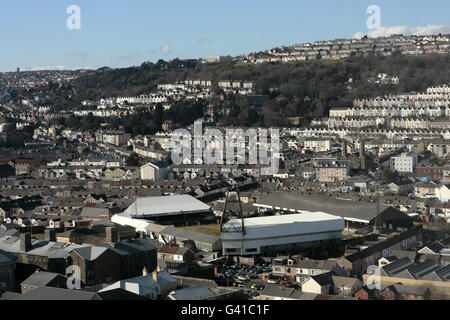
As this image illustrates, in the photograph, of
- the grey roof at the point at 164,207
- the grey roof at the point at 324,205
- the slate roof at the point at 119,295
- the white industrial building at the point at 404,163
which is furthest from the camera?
the white industrial building at the point at 404,163

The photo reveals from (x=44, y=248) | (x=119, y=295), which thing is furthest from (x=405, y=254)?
(x=44, y=248)

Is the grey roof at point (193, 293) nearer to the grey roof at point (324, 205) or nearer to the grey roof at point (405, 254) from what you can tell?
the grey roof at point (405, 254)

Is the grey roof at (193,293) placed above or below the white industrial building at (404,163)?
below

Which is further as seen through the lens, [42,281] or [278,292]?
[42,281]

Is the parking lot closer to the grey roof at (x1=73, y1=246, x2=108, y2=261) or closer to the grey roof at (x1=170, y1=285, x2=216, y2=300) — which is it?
the grey roof at (x1=170, y1=285, x2=216, y2=300)

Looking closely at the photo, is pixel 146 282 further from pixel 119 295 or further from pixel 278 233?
pixel 278 233

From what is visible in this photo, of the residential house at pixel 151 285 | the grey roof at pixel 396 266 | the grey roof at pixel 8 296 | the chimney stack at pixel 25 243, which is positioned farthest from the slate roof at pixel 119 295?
the grey roof at pixel 396 266

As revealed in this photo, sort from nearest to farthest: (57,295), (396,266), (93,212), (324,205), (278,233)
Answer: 1. (57,295)
2. (396,266)
3. (278,233)
4. (324,205)
5. (93,212)
